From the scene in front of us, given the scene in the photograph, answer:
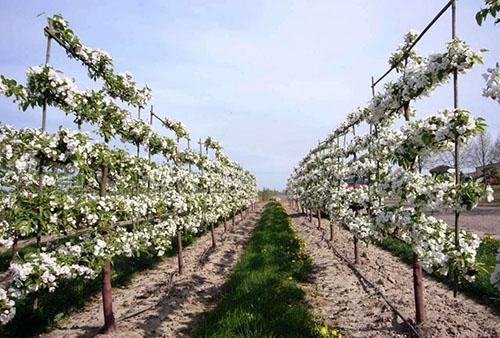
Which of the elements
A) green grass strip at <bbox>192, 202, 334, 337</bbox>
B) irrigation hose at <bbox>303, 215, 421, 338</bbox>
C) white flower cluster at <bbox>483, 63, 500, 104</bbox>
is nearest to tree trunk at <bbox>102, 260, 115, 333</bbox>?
green grass strip at <bbox>192, 202, 334, 337</bbox>

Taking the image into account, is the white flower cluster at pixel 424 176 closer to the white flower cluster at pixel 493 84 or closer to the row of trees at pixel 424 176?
the row of trees at pixel 424 176

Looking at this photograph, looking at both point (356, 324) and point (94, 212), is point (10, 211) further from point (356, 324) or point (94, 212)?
point (356, 324)

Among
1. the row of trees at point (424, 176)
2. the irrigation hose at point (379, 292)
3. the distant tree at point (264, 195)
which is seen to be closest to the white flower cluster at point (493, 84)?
the row of trees at point (424, 176)

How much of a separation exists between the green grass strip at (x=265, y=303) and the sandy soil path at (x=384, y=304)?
1.72 ft

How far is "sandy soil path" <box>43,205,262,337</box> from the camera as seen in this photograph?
704 cm

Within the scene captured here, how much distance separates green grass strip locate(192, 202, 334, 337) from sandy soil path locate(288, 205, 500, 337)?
0.52 m

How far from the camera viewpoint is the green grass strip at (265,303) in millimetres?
6055

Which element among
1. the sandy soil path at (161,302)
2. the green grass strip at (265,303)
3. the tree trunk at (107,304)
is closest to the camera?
the green grass strip at (265,303)

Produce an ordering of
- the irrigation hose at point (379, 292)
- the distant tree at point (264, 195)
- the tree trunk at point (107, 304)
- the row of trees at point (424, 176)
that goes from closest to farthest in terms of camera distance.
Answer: the row of trees at point (424, 176), the irrigation hose at point (379, 292), the tree trunk at point (107, 304), the distant tree at point (264, 195)

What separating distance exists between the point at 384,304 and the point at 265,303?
243 centimetres

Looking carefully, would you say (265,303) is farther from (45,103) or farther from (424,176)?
(45,103)

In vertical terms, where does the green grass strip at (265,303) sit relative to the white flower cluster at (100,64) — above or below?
below

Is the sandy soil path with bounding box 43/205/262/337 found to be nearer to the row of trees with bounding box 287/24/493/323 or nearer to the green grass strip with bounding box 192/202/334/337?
the green grass strip with bounding box 192/202/334/337

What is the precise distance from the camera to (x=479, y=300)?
789 centimetres
